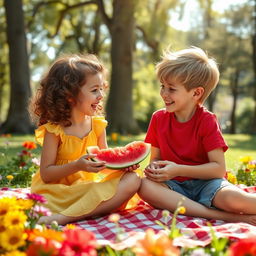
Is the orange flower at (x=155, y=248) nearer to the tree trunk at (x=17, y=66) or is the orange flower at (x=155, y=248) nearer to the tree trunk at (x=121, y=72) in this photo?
the tree trunk at (x=121, y=72)

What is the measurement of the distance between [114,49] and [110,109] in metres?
1.86

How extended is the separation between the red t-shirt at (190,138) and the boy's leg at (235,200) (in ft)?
1.22

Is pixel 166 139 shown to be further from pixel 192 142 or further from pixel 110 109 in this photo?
pixel 110 109

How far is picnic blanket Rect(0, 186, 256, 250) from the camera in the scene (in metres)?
2.48

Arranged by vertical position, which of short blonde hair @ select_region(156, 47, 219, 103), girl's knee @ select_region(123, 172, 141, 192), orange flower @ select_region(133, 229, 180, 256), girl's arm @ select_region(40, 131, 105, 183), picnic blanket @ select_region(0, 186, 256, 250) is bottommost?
picnic blanket @ select_region(0, 186, 256, 250)

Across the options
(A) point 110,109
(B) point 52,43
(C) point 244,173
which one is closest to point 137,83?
(B) point 52,43

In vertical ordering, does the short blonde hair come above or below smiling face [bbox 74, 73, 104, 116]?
above

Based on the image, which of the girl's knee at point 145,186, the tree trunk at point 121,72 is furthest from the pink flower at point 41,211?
the tree trunk at point 121,72

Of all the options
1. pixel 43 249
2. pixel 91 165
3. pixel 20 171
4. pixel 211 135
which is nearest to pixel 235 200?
pixel 211 135

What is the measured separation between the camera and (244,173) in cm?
475

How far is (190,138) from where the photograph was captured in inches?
142

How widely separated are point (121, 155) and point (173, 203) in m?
0.53

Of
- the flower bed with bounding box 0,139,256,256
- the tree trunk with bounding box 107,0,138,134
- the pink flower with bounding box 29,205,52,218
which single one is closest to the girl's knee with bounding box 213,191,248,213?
the flower bed with bounding box 0,139,256,256

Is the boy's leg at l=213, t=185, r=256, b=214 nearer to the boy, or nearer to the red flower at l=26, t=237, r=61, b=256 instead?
the boy
